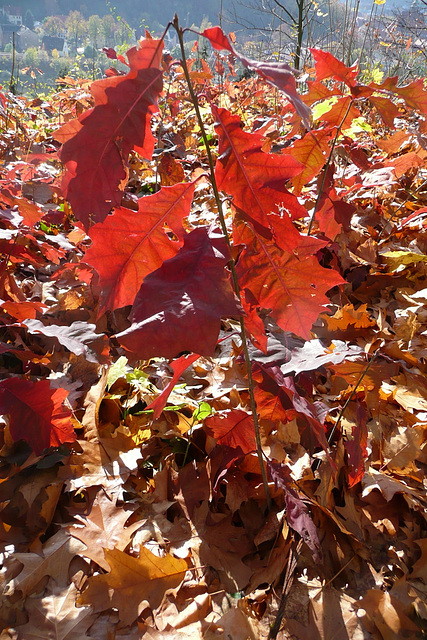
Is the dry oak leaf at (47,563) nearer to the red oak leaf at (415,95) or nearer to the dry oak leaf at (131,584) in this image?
the dry oak leaf at (131,584)

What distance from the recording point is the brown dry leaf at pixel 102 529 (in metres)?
1.02

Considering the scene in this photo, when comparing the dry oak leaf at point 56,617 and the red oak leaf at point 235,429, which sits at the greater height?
the red oak leaf at point 235,429

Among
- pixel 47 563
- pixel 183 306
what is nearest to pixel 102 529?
pixel 47 563

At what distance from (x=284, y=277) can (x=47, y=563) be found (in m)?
0.84

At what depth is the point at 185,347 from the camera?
1.88ft

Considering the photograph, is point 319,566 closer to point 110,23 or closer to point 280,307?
point 280,307

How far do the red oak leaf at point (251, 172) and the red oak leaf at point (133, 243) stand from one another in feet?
0.23

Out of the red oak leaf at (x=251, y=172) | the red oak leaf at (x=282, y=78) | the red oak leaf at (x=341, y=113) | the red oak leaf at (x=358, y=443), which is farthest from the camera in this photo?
the red oak leaf at (x=341, y=113)

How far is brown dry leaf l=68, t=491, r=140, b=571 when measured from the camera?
102 centimetres

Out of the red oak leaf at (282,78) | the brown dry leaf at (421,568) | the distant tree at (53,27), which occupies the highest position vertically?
the distant tree at (53,27)

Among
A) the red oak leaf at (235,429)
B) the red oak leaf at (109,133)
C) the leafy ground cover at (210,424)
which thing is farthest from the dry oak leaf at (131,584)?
the red oak leaf at (109,133)

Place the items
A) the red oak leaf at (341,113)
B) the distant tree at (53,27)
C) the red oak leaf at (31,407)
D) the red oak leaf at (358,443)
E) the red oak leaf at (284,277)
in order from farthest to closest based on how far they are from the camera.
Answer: the distant tree at (53,27)
the red oak leaf at (341,113)
the red oak leaf at (31,407)
the red oak leaf at (358,443)
the red oak leaf at (284,277)

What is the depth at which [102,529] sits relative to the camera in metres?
1.06

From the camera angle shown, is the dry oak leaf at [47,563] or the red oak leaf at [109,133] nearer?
the red oak leaf at [109,133]
